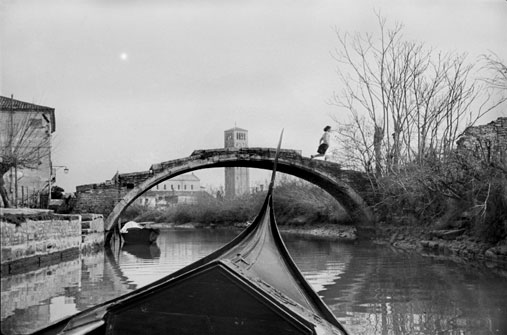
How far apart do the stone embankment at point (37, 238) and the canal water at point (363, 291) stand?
229 millimetres

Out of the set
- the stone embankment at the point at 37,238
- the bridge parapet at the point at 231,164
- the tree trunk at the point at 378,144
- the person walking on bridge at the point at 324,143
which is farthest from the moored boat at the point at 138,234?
the tree trunk at the point at 378,144

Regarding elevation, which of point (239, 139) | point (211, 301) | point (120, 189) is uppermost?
point (239, 139)

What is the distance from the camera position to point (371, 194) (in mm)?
14016

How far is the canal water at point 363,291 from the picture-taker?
149 inches

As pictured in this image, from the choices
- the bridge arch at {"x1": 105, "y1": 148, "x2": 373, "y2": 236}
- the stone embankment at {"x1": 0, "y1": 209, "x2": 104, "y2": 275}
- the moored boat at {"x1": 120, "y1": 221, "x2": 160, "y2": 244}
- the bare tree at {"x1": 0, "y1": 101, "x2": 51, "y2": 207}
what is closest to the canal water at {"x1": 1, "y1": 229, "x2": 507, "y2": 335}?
the stone embankment at {"x1": 0, "y1": 209, "x2": 104, "y2": 275}

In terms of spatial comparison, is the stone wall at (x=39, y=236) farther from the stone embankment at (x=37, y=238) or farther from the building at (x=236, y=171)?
the building at (x=236, y=171)

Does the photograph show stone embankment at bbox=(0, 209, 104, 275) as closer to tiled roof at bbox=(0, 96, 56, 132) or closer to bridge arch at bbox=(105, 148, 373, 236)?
bridge arch at bbox=(105, 148, 373, 236)

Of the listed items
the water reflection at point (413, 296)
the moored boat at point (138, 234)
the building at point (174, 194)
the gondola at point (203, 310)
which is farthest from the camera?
the building at point (174, 194)

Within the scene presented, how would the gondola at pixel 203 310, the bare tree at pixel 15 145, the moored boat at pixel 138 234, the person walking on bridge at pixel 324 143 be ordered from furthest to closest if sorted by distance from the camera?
the moored boat at pixel 138 234
the person walking on bridge at pixel 324 143
the bare tree at pixel 15 145
the gondola at pixel 203 310

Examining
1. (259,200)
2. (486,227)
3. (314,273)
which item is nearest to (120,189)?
(314,273)

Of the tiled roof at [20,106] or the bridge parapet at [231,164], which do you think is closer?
the bridge parapet at [231,164]

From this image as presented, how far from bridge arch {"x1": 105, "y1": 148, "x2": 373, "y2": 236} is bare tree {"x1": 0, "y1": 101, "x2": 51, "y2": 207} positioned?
2213 mm

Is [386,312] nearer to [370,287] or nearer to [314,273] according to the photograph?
[370,287]

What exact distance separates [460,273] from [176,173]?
8305mm
